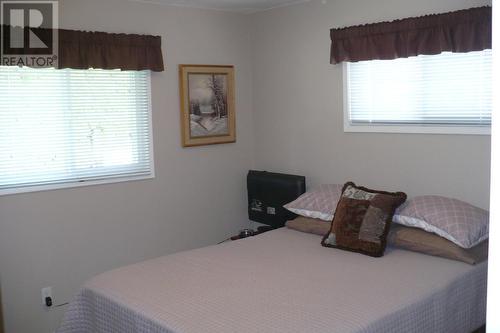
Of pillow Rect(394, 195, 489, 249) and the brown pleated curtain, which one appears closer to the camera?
pillow Rect(394, 195, 489, 249)

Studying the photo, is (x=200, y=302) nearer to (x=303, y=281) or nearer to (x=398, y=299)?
(x=303, y=281)

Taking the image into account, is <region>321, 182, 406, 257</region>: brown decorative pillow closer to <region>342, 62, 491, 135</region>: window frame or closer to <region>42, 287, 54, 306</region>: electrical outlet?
<region>342, 62, 491, 135</region>: window frame

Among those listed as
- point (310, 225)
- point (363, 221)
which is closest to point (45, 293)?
point (310, 225)

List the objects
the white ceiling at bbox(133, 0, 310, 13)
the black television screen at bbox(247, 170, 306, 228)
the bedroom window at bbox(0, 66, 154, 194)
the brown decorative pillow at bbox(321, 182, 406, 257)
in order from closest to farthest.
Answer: the brown decorative pillow at bbox(321, 182, 406, 257), the bedroom window at bbox(0, 66, 154, 194), the white ceiling at bbox(133, 0, 310, 13), the black television screen at bbox(247, 170, 306, 228)

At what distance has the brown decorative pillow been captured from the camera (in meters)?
3.24

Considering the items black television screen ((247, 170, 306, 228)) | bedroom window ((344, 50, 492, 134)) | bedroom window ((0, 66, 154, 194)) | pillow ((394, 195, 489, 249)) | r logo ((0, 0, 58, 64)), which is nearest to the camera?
pillow ((394, 195, 489, 249))

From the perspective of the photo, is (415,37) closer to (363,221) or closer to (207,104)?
(363,221)

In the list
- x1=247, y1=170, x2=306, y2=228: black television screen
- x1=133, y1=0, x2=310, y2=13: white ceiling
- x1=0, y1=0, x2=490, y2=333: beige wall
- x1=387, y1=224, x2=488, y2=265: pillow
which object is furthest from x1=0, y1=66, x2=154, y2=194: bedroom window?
x1=387, y1=224, x2=488, y2=265: pillow

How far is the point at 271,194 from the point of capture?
465cm

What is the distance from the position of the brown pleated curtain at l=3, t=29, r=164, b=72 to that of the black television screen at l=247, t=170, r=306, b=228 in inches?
51.8

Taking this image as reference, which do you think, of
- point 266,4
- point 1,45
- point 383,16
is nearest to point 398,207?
point 383,16

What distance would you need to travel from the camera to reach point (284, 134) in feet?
15.5

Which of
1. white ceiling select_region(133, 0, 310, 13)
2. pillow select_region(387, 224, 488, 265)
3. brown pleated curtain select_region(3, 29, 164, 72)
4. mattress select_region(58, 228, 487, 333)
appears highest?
white ceiling select_region(133, 0, 310, 13)

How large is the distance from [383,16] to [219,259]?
2094 millimetres
